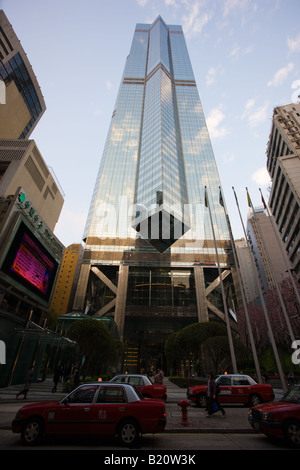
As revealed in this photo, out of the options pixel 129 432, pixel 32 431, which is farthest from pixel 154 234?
pixel 32 431

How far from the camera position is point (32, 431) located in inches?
221

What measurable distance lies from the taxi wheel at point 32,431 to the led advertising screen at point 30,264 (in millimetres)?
16247

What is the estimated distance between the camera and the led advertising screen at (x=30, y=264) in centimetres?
2020

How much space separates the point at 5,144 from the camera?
147 feet

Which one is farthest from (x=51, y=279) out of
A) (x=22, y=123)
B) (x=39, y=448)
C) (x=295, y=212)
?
(x=295, y=212)

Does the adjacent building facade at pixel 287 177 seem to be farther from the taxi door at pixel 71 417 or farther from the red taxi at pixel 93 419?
the taxi door at pixel 71 417

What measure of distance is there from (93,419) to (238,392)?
9.85 m

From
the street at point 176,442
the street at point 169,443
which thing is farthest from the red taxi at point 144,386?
the street at point 169,443

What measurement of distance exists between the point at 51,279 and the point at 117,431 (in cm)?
2603

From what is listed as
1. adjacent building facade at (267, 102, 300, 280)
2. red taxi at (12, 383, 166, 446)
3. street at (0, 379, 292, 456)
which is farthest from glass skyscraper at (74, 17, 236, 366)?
red taxi at (12, 383, 166, 446)

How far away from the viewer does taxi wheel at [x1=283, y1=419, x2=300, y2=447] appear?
5715 millimetres

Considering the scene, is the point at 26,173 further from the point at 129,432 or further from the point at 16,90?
the point at 129,432

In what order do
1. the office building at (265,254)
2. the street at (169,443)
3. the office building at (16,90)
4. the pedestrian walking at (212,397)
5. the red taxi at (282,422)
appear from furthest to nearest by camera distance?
the office building at (265,254)
the office building at (16,90)
the pedestrian walking at (212,397)
the red taxi at (282,422)
the street at (169,443)
